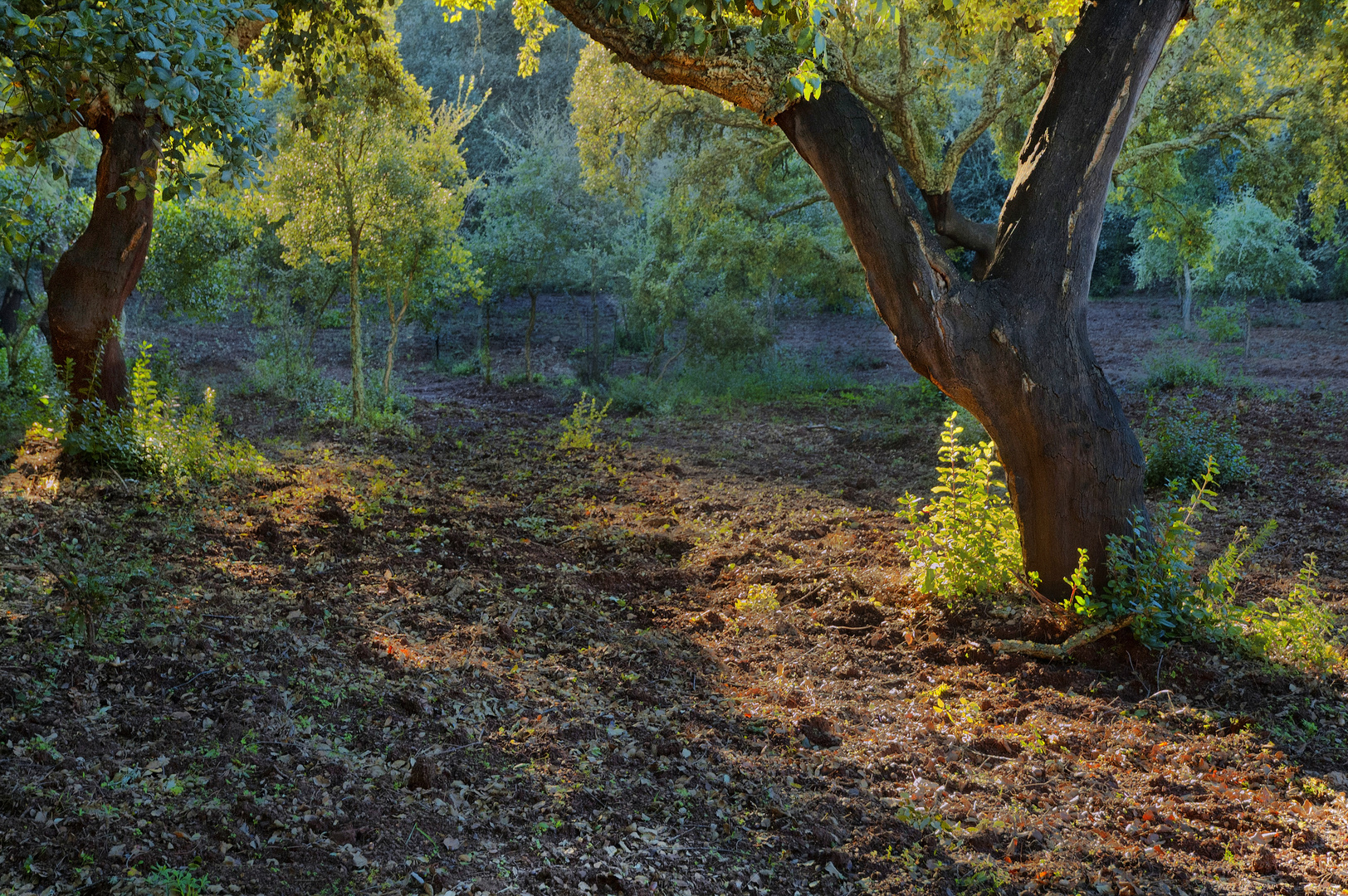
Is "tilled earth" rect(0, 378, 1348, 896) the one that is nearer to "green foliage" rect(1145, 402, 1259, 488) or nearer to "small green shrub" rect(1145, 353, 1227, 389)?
"green foliage" rect(1145, 402, 1259, 488)

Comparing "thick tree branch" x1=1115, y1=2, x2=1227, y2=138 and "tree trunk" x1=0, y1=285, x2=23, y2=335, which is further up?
"thick tree branch" x1=1115, y1=2, x2=1227, y2=138

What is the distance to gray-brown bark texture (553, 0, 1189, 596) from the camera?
4.40 m

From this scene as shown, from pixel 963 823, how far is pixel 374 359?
20.0 metres

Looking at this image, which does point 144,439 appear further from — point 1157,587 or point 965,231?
point 1157,587

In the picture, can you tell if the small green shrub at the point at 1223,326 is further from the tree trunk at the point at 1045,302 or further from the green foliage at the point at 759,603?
the green foliage at the point at 759,603

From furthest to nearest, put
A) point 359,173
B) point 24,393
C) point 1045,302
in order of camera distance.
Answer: point 359,173, point 24,393, point 1045,302

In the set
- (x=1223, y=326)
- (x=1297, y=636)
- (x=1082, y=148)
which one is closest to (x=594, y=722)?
(x=1297, y=636)

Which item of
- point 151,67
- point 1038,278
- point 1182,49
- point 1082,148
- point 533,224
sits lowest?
point 1038,278

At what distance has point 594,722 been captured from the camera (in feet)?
11.8

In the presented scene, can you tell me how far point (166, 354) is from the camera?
6.63m

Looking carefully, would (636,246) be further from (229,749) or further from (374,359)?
(229,749)

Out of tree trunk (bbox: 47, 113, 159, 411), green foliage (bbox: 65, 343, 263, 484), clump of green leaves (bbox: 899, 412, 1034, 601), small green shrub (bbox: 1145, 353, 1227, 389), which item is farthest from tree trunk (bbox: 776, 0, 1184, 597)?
small green shrub (bbox: 1145, 353, 1227, 389)

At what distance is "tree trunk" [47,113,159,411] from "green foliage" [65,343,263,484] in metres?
0.28

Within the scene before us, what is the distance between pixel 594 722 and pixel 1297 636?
A: 3287 millimetres
